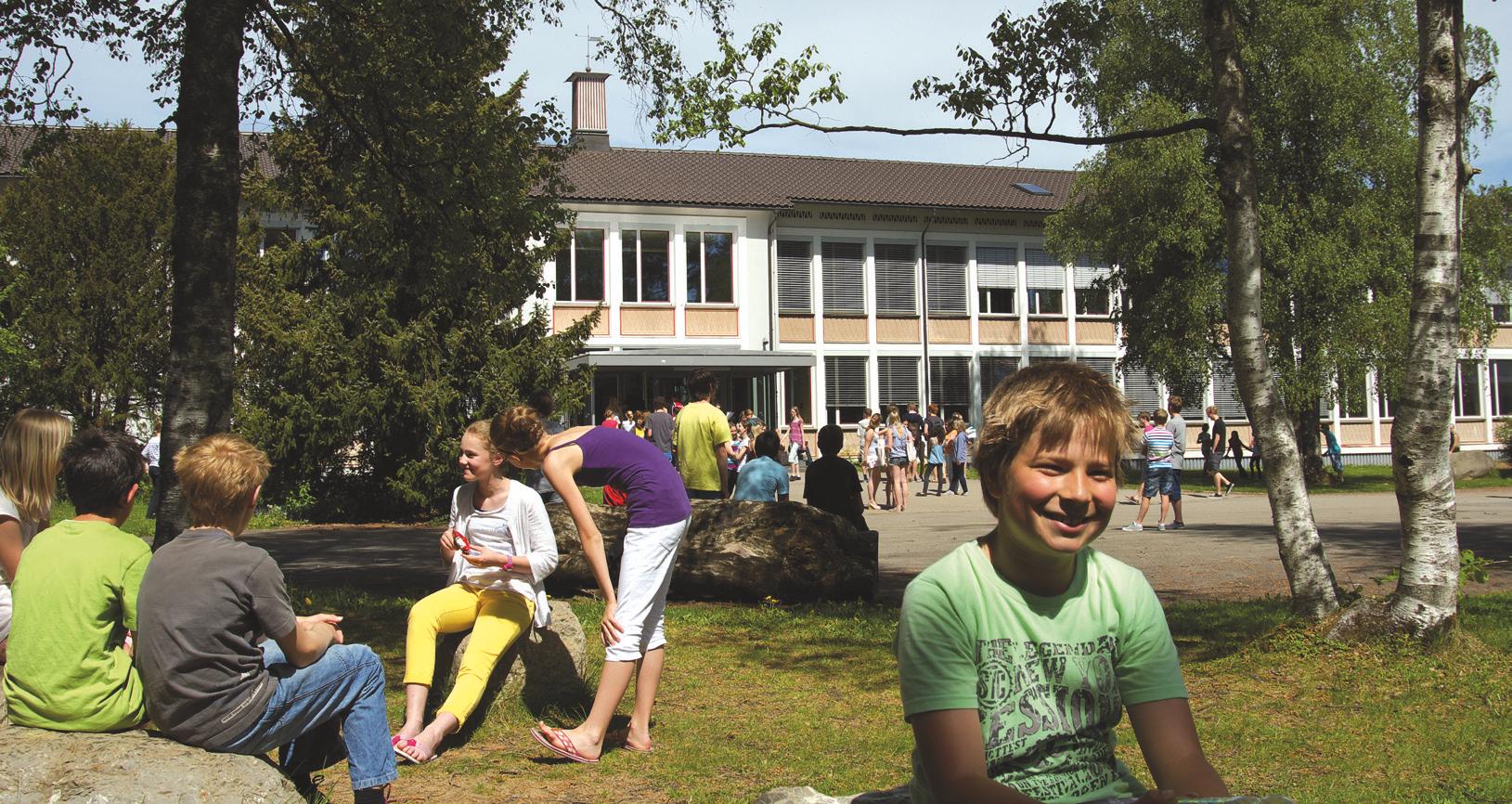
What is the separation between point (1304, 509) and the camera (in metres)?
8.15

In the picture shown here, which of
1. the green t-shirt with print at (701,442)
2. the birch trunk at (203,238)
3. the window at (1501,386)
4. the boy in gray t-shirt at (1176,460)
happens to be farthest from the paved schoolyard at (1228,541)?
the window at (1501,386)

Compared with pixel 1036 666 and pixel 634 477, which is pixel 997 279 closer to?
A: pixel 634 477

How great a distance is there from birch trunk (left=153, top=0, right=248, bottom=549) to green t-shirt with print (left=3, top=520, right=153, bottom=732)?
3.96 m

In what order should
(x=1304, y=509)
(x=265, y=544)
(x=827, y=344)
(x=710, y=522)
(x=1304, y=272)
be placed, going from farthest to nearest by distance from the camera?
(x=827, y=344) < (x=1304, y=272) < (x=265, y=544) < (x=710, y=522) < (x=1304, y=509)

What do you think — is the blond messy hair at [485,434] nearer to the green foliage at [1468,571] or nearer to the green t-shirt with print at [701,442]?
the green t-shirt with print at [701,442]

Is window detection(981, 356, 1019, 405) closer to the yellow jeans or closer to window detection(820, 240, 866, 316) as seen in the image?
window detection(820, 240, 866, 316)

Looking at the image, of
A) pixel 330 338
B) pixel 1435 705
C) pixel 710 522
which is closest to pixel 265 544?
pixel 330 338

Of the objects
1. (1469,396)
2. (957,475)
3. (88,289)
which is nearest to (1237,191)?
(957,475)

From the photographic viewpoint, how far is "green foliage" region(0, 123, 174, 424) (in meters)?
28.6

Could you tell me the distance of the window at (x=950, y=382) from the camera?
42219 mm

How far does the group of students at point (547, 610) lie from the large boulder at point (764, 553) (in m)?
4.78

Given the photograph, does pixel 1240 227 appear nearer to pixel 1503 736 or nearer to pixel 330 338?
pixel 1503 736

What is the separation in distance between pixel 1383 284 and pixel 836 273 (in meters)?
17.1

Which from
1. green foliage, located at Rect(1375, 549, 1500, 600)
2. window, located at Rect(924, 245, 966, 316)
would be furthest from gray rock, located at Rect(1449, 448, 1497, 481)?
green foliage, located at Rect(1375, 549, 1500, 600)
